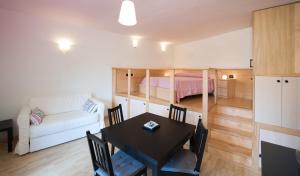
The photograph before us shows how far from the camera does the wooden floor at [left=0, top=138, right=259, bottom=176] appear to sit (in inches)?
80.3

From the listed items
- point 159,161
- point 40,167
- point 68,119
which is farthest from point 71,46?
point 159,161

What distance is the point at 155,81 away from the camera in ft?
12.1

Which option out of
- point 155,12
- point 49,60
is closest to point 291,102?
point 155,12

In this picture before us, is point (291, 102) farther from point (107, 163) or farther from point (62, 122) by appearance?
point (62, 122)

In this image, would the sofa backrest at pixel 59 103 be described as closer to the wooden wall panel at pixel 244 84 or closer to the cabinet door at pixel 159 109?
the cabinet door at pixel 159 109

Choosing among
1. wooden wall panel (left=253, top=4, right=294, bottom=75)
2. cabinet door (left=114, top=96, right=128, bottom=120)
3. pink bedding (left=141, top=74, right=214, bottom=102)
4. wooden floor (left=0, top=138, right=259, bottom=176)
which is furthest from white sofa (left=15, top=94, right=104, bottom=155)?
wooden wall panel (left=253, top=4, right=294, bottom=75)

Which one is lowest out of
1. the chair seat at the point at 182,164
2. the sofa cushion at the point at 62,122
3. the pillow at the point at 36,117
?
the chair seat at the point at 182,164

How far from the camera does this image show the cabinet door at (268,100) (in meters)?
2.08

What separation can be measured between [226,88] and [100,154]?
157 inches

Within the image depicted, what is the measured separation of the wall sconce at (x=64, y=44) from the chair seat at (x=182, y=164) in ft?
10.6

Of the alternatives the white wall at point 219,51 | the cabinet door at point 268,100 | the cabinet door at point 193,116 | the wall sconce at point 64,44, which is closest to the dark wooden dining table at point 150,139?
the cabinet door at point 193,116

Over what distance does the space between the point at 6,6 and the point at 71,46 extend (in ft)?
3.90

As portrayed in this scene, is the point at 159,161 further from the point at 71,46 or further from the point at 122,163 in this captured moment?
the point at 71,46

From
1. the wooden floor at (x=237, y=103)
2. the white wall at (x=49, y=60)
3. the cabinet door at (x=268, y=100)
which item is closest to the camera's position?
the cabinet door at (x=268, y=100)
